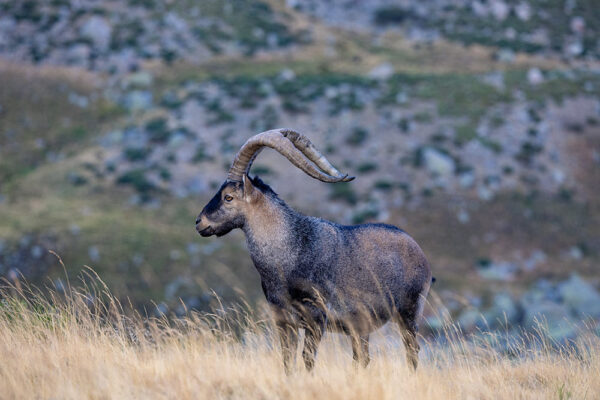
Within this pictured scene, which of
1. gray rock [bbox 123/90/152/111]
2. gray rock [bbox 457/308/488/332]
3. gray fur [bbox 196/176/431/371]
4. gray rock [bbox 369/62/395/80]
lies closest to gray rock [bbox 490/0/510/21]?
gray rock [bbox 369/62/395/80]

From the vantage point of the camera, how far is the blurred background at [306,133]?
88.2ft

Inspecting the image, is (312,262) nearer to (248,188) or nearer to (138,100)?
(248,188)

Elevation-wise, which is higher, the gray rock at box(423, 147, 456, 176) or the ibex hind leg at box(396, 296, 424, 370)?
the ibex hind leg at box(396, 296, 424, 370)

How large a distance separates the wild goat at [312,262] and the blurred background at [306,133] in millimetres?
10114

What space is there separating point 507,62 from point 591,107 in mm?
11360

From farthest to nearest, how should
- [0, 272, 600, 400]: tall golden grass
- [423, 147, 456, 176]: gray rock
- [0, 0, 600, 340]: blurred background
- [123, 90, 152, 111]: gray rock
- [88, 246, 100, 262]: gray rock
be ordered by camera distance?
[123, 90, 152, 111]: gray rock < [423, 147, 456, 176]: gray rock < [0, 0, 600, 340]: blurred background < [88, 246, 100, 262]: gray rock < [0, 272, 600, 400]: tall golden grass

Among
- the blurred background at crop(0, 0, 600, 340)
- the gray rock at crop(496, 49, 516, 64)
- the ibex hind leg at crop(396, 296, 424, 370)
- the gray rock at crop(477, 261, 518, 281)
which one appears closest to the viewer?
the ibex hind leg at crop(396, 296, 424, 370)

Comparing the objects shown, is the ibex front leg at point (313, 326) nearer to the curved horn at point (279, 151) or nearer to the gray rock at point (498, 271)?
the curved horn at point (279, 151)

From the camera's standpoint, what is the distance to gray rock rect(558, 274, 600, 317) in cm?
2525

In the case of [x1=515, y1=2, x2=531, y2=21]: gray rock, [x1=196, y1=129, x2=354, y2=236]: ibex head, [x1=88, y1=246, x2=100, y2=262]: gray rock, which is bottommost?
[x1=88, y1=246, x2=100, y2=262]: gray rock

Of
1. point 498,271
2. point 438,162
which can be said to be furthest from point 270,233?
point 438,162

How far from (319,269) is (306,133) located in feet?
104

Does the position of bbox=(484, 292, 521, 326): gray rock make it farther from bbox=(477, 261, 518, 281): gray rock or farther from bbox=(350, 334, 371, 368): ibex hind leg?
bbox=(350, 334, 371, 368): ibex hind leg

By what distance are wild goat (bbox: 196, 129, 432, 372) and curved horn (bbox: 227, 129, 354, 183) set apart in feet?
0.04
